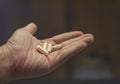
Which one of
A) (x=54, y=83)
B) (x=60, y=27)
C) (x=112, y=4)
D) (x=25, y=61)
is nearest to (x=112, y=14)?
(x=112, y=4)

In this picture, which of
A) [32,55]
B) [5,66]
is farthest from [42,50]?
[5,66]

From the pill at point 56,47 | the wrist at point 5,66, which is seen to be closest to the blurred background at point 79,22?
the pill at point 56,47

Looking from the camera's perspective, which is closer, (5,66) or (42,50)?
(5,66)

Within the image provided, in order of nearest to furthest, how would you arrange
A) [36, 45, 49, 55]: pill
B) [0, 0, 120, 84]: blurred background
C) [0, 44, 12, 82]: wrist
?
[0, 44, 12, 82]: wrist < [36, 45, 49, 55]: pill < [0, 0, 120, 84]: blurred background

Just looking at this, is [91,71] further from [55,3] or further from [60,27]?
[55,3]

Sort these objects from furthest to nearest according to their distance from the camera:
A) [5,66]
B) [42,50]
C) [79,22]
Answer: [79,22] < [42,50] < [5,66]

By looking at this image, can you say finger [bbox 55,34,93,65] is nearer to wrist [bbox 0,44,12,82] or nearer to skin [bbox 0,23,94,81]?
skin [bbox 0,23,94,81]

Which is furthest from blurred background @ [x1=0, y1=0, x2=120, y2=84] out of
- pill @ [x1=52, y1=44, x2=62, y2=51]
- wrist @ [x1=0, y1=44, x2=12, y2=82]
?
wrist @ [x1=0, y1=44, x2=12, y2=82]

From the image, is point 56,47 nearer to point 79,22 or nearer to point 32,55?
point 32,55
